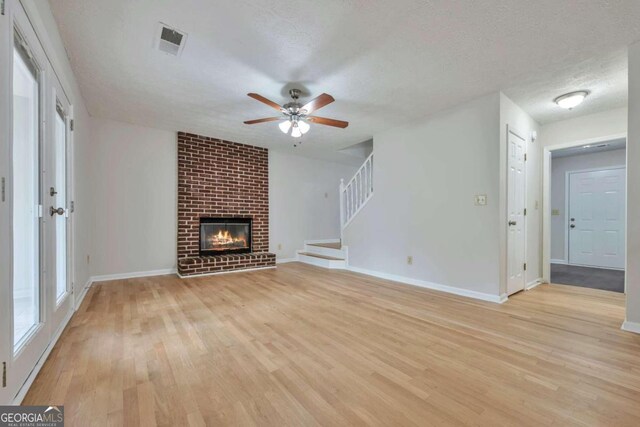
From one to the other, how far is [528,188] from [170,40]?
15.6 feet

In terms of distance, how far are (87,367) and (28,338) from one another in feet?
1.25

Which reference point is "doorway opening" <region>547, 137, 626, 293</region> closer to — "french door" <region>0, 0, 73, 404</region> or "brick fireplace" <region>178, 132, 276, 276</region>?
"brick fireplace" <region>178, 132, 276, 276</region>

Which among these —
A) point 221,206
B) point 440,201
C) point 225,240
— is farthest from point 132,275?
point 440,201

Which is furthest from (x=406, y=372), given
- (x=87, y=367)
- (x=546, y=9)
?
(x=546, y=9)

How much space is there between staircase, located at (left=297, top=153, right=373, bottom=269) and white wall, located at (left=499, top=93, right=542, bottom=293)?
2107mm

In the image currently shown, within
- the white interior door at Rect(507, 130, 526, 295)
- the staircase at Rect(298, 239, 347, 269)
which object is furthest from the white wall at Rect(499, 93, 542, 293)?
the staircase at Rect(298, 239, 347, 269)

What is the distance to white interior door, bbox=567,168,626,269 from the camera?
5.35m

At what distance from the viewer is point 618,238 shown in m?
5.34

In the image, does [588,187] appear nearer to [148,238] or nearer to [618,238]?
[618,238]

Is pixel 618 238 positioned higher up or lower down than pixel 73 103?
lower down

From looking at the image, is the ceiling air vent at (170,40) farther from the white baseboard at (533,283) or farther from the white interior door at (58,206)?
the white baseboard at (533,283)

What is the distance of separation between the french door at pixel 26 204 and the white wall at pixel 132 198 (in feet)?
7.14

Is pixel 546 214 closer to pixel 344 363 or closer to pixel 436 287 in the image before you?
pixel 436 287

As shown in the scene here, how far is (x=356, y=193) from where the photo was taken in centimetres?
546
